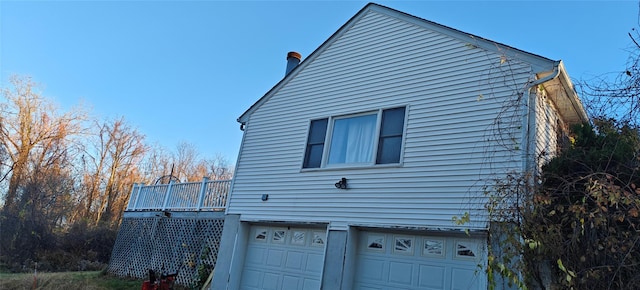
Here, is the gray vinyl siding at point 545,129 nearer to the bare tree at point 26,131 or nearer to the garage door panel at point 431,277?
the garage door panel at point 431,277

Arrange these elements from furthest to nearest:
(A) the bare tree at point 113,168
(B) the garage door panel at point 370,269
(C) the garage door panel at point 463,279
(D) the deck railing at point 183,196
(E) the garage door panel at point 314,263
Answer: (A) the bare tree at point 113,168 < (D) the deck railing at point 183,196 < (E) the garage door panel at point 314,263 < (B) the garage door panel at point 370,269 < (C) the garage door panel at point 463,279

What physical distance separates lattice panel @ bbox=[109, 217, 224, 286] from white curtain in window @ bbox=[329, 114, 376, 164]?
4.08 meters

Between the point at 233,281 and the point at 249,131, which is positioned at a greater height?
the point at 249,131

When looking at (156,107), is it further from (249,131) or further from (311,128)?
(311,128)

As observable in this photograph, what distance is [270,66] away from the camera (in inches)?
598

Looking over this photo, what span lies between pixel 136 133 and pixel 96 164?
3.65m

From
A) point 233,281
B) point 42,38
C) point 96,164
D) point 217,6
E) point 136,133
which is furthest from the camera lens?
point 136,133

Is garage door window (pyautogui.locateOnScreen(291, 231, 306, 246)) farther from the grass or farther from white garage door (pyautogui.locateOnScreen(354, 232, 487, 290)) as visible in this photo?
the grass

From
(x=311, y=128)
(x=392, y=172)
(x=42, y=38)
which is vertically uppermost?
(x=42, y=38)

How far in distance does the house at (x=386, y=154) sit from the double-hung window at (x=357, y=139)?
0.9 inches

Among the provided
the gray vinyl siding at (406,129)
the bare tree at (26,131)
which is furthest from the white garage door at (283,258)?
the bare tree at (26,131)

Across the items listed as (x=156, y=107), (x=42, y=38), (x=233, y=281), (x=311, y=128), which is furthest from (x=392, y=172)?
(x=156, y=107)

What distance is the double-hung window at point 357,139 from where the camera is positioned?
7.51 m

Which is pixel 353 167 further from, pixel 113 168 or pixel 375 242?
pixel 113 168
